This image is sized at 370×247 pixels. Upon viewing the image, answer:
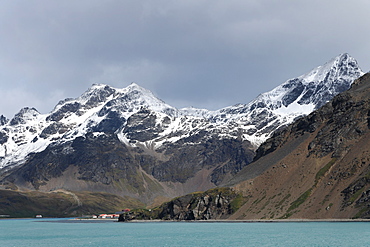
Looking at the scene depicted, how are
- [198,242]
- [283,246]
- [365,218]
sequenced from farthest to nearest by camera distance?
[365,218]
[198,242]
[283,246]

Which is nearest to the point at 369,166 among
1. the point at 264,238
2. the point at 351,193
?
the point at 351,193

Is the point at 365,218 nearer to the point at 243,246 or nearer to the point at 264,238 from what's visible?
the point at 264,238

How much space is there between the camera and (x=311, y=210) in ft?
656

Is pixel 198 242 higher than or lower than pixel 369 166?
lower

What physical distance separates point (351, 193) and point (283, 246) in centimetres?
9422

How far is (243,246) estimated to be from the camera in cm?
10969

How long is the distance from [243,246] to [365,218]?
81.9 m

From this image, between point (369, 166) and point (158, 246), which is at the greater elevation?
point (369, 166)

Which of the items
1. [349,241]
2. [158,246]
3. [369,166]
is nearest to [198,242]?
[158,246]

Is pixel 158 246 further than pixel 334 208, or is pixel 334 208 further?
pixel 334 208

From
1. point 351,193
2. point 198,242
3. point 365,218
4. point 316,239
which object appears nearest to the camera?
point 316,239

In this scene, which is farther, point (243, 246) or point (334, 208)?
point (334, 208)

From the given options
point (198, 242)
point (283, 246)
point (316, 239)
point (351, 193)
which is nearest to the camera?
point (283, 246)

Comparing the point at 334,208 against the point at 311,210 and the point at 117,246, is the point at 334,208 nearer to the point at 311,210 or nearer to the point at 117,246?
A: the point at 311,210
